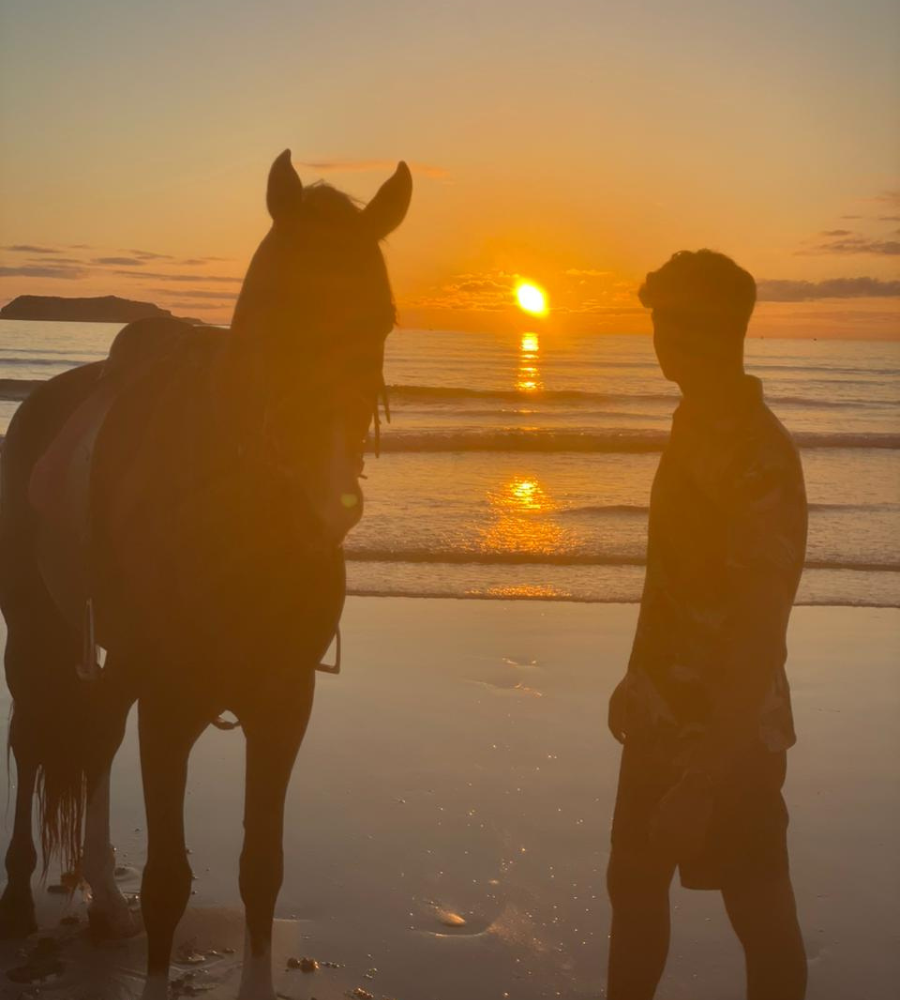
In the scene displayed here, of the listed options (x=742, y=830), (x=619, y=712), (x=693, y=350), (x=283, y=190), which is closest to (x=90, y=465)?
(x=283, y=190)

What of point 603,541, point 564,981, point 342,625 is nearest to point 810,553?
point 603,541

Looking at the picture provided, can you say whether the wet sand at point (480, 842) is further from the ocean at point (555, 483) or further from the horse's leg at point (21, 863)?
the ocean at point (555, 483)

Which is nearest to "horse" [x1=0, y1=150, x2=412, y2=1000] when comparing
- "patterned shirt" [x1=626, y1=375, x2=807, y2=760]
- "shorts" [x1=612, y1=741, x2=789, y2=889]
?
"patterned shirt" [x1=626, y1=375, x2=807, y2=760]

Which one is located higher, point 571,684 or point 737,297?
point 737,297

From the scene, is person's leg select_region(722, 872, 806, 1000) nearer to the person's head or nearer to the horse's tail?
the person's head

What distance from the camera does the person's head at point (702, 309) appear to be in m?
2.26

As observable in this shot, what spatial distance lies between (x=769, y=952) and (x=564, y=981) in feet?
2.83

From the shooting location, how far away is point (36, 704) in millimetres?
3734

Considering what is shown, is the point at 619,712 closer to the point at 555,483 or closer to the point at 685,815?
the point at 685,815

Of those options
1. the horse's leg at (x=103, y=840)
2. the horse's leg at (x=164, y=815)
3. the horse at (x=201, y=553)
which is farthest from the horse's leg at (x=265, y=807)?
the horse's leg at (x=103, y=840)

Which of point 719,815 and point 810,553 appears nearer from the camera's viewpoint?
point 719,815

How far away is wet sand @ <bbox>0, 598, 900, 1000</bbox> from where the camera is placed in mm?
3127

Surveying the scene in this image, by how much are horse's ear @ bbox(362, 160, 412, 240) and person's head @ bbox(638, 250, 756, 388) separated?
1.90ft

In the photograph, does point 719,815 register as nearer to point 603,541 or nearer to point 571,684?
point 571,684
